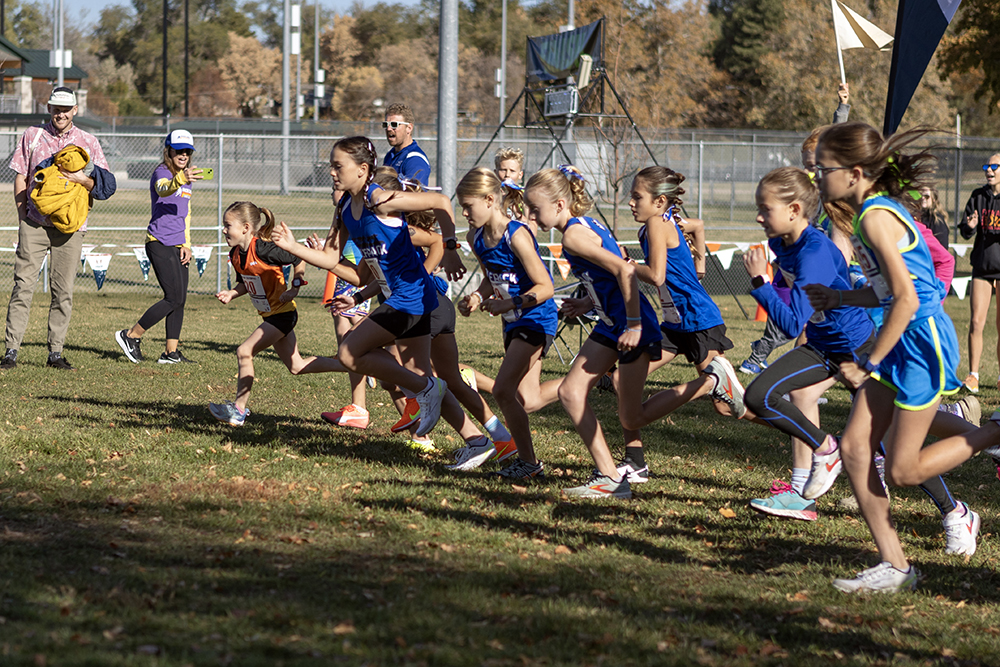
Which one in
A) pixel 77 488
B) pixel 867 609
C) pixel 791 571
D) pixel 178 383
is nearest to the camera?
pixel 867 609

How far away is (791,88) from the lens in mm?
52562

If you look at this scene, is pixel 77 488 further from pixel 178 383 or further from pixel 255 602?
pixel 178 383

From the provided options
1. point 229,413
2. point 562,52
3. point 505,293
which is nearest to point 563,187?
point 505,293

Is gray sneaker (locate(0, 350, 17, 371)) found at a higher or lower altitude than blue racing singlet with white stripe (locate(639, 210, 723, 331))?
lower

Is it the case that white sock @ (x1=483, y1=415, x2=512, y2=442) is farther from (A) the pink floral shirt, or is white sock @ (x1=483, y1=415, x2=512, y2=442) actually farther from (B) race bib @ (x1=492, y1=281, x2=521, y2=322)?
(A) the pink floral shirt

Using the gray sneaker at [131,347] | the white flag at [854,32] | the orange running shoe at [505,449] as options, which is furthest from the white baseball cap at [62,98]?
the white flag at [854,32]

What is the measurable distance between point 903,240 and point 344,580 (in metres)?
2.70

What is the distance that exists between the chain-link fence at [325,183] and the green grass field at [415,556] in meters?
8.12

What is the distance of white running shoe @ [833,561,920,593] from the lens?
4637mm

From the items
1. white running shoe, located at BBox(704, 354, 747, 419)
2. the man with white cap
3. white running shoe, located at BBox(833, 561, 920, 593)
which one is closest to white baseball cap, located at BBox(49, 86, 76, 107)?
the man with white cap

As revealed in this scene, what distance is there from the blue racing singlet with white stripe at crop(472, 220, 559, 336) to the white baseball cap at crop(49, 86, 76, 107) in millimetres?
4919

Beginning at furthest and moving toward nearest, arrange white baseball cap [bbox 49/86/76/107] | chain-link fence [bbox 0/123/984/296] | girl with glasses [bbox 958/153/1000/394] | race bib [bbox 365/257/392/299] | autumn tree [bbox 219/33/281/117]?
autumn tree [bbox 219/33/281/117]
chain-link fence [bbox 0/123/984/296]
girl with glasses [bbox 958/153/1000/394]
white baseball cap [bbox 49/86/76/107]
race bib [bbox 365/257/392/299]

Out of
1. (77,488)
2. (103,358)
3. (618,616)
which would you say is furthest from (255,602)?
(103,358)

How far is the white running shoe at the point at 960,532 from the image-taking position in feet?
17.5
